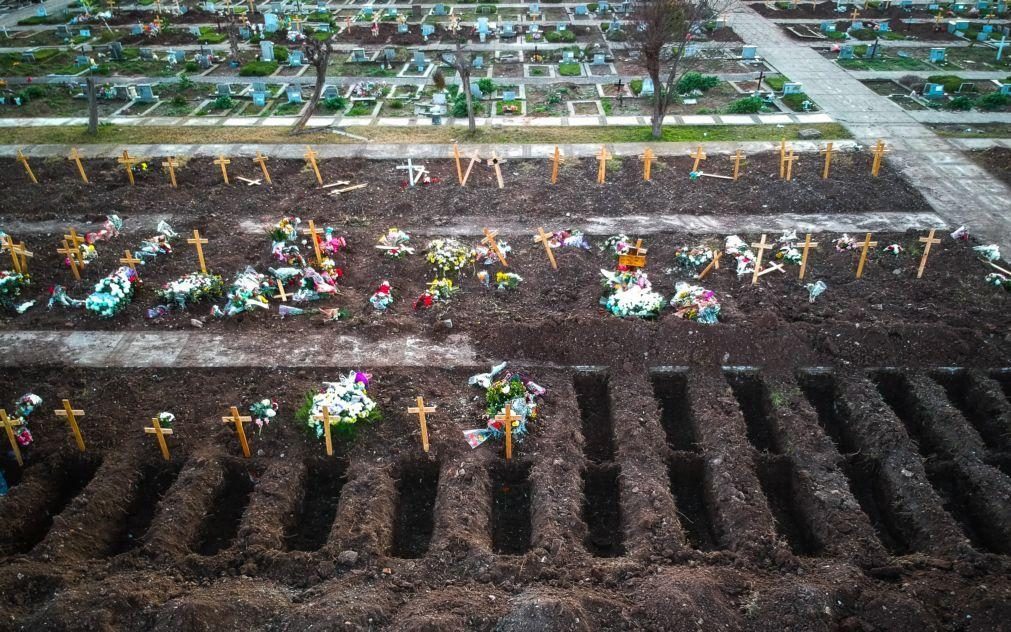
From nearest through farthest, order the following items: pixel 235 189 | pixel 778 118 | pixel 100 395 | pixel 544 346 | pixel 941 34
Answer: pixel 100 395, pixel 544 346, pixel 235 189, pixel 778 118, pixel 941 34

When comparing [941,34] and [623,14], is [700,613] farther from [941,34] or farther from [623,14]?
[941,34]

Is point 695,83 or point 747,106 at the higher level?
point 695,83

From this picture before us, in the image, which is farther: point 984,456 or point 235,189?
point 235,189

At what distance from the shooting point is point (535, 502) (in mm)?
10133

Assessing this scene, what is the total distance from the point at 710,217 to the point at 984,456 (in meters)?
9.00

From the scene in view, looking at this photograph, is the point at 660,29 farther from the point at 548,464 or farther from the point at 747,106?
the point at 548,464

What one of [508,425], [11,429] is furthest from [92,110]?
[508,425]

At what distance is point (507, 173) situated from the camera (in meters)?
20.2

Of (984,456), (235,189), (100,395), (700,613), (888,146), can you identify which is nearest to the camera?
(700,613)

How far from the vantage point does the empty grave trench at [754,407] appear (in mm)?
11742

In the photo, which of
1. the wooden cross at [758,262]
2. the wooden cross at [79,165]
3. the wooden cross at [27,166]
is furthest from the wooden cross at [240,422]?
the wooden cross at [27,166]

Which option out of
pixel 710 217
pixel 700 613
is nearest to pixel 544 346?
pixel 700 613

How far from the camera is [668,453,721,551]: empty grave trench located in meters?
10.0

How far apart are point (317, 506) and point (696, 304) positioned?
8.33 metres
